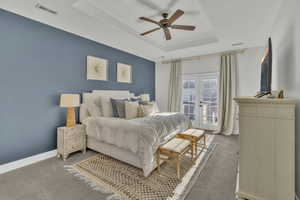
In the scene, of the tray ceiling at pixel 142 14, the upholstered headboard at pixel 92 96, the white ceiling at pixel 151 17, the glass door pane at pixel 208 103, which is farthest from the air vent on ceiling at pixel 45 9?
the glass door pane at pixel 208 103

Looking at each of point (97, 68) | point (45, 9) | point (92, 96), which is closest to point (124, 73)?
point (97, 68)

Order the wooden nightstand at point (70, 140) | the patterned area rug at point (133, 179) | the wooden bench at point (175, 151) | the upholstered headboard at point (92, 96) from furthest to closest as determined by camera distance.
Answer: the upholstered headboard at point (92, 96) → the wooden nightstand at point (70, 140) → the wooden bench at point (175, 151) → the patterned area rug at point (133, 179)

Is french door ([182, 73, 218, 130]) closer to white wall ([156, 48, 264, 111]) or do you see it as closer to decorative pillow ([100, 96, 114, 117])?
white wall ([156, 48, 264, 111])

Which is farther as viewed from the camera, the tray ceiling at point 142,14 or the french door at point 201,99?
the french door at point 201,99

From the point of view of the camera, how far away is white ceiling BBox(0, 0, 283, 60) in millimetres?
2086

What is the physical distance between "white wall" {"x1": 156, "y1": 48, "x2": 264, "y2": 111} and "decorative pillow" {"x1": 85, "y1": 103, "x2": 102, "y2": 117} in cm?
318

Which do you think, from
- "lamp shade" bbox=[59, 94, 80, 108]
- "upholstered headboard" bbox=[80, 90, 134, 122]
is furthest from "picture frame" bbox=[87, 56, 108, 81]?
"lamp shade" bbox=[59, 94, 80, 108]

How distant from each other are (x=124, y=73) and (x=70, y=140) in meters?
2.53

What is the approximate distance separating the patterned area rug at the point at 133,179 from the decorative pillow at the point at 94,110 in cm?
91

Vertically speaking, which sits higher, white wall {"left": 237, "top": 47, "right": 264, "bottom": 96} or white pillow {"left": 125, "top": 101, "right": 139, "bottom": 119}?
white wall {"left": 237, "top": 47, "right": 264, "bottom": 96}

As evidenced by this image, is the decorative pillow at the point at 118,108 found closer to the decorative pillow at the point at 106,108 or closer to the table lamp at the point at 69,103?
the decorative pillow at the point at 106,108

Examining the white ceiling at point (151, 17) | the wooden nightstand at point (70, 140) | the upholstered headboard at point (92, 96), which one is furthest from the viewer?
the upholstered headboard at point (92, 96)

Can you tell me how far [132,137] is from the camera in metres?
2.08

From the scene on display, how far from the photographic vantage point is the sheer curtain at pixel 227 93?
4.14 m
